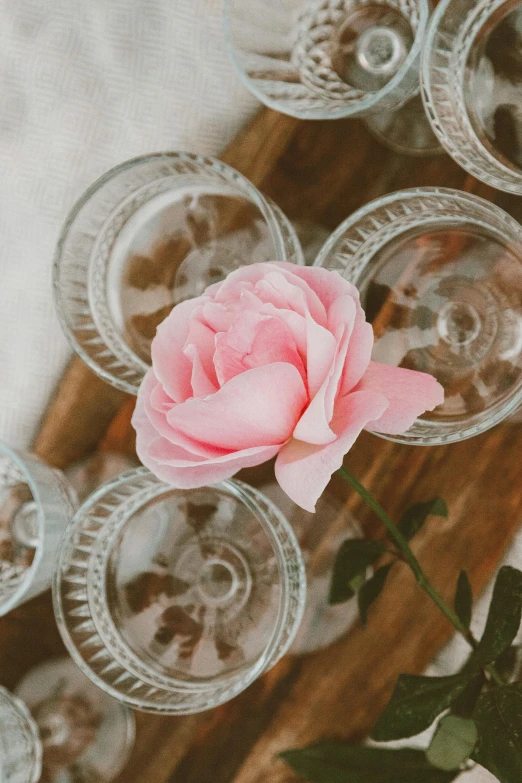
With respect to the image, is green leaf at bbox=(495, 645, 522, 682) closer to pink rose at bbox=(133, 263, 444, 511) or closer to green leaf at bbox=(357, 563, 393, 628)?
green leaf at bbox=(357, 563, 393, 628)

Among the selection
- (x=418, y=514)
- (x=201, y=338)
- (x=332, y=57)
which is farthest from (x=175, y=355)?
(x=332, y=57)

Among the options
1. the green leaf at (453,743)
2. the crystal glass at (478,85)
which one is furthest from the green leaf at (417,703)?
the crystal glass at (478,85)

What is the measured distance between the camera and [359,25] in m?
0.42

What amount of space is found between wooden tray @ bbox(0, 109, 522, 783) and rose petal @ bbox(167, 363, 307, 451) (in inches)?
7.1

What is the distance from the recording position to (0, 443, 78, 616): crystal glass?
1.32 feet

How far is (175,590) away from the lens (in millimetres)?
396

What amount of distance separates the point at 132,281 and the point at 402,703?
10.0 inches

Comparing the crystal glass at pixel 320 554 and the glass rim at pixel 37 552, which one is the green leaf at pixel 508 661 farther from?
the glass rim at pixel 37 552

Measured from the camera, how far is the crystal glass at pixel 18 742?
1.37 ft

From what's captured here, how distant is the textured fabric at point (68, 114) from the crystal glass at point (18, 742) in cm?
16

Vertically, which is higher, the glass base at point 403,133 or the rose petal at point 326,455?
the glass base at point 403,133

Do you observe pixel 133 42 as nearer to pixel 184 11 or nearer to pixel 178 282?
pixel 184 11

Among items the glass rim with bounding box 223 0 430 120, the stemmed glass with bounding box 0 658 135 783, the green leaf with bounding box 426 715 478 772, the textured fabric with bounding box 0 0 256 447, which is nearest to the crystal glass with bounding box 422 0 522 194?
the glass rim with bounding box 223 0 430 120

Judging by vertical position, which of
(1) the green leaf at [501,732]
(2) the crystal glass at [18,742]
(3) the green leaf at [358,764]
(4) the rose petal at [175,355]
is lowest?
(2) the crystal glass at [18,742]
